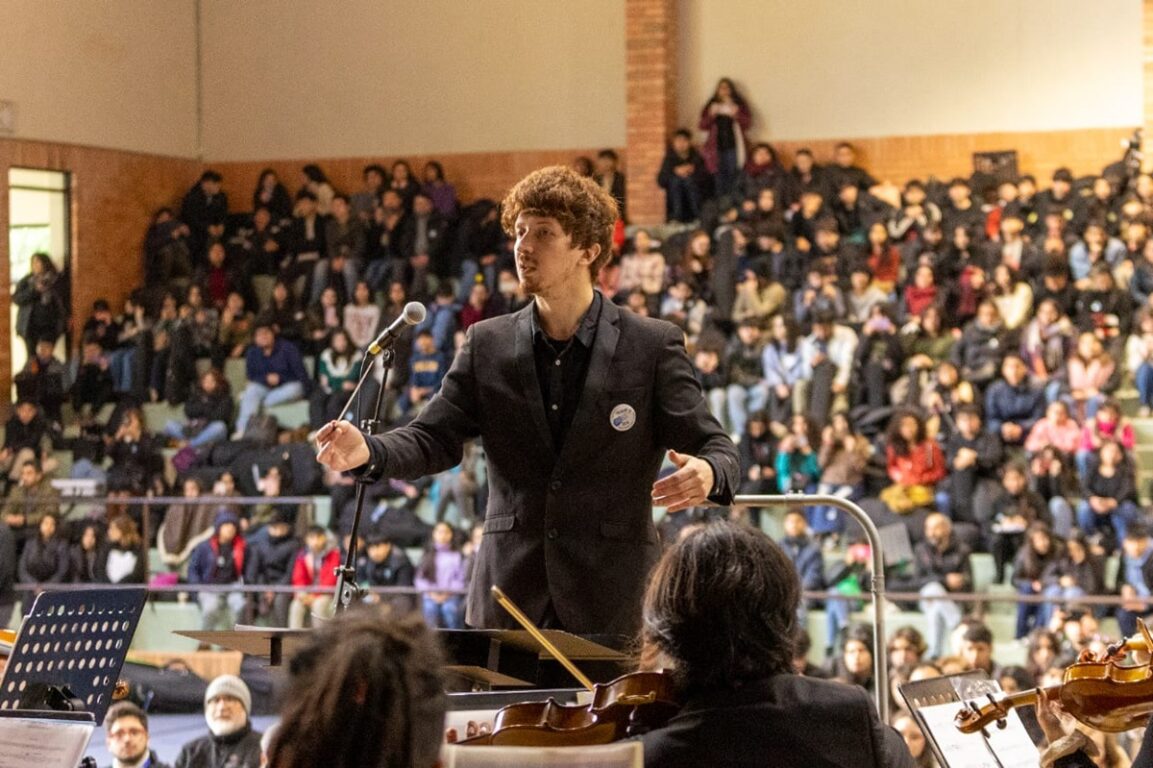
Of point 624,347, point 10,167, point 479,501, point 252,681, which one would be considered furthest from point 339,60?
point 624,347

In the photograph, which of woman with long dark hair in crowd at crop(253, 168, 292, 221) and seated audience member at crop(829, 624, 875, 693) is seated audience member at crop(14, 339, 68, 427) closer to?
woman with long dark hair in crowd at crop(253, 168, 292, 221)

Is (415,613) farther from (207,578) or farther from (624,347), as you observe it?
(207,578)

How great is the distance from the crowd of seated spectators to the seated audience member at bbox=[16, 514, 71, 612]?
2 centimetres

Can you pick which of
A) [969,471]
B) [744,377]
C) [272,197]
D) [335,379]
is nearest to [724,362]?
[744,377]

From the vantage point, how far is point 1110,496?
9.95 m

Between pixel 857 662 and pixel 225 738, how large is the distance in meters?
3.26

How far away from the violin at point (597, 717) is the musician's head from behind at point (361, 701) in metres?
0.60

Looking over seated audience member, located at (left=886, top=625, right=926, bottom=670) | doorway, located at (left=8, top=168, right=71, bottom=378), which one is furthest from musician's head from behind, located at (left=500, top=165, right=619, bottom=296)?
doorway, located at (left=8, top=168, right=71, bottom=378)

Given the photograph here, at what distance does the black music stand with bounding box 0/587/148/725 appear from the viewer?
320 centimetres

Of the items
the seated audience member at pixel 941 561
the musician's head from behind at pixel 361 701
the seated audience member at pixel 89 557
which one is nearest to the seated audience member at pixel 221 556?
the seated audience member at pixel 89 557

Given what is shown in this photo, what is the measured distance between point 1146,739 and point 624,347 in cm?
161

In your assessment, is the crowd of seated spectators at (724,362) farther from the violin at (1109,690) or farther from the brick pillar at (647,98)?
the violin at (1109,690)

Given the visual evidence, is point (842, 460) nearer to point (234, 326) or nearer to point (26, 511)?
point (26, 511)

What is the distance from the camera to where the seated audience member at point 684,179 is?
13.6 meters
